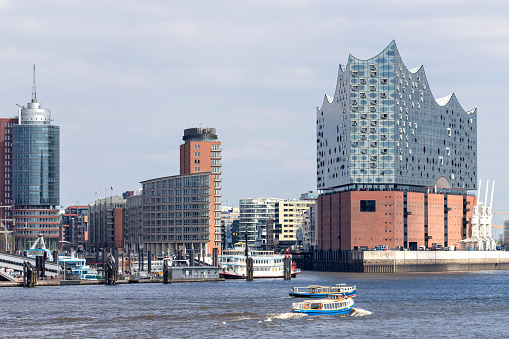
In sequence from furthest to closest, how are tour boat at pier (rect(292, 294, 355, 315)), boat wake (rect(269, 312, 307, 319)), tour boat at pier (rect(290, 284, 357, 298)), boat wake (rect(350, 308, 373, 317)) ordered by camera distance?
tour boat at pier (rect(290, 284, 357, 298)) → boat wake (rect(350, 308, 373, 317)) → tour boat at pier (rect(292, 294, 355, 315)) → boat wake (rect(269, 312, 307, 319))

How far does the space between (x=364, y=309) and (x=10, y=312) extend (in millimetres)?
51978

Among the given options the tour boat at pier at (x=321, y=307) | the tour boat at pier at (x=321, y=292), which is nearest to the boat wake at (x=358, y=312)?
the tour boat at pier at (x=321, y=307)

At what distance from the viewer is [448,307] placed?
147 meters

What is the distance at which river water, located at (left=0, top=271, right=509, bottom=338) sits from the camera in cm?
11244

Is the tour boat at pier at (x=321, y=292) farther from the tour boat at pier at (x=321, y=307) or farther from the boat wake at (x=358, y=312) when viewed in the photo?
the tour boat at pier at (x=321, y=307)

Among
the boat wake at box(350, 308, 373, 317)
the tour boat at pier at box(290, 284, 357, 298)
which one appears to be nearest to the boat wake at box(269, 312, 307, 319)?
the boat wake at box(350, 308, 373, 317)

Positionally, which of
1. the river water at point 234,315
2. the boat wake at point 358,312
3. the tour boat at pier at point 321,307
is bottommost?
the river water at point 234,315

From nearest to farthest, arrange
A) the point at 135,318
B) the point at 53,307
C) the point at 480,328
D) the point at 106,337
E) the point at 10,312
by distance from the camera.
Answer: the point at 106,337, the point at 480,328, the point at 135,318, the point at 10,312, the point at 53,307

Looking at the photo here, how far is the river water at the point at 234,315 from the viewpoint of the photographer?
112438mm

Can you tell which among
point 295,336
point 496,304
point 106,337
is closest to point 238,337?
point 295,336

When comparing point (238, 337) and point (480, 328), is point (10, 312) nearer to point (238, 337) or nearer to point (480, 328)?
point (238, 337)

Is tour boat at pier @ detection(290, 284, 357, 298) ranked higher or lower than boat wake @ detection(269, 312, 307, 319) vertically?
higher

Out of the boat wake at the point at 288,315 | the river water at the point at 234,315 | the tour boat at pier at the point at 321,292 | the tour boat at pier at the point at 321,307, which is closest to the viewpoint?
the river water at the point at 234,315

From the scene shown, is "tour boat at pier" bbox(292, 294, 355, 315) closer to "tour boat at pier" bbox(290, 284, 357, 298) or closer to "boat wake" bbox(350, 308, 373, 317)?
A: "boat wake" bbox(350, 308, 373, 317)
